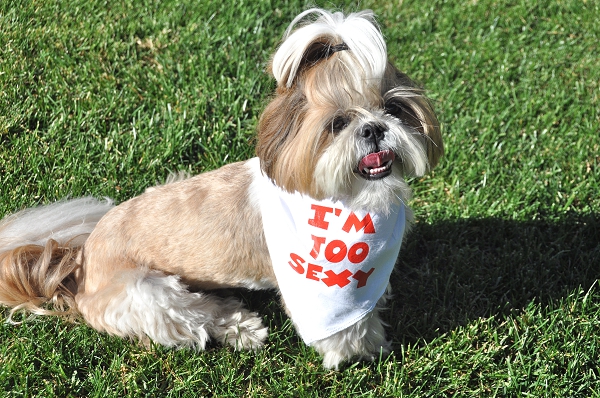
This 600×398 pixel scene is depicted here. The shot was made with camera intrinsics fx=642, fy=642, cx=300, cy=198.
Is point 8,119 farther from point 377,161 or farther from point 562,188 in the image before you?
point 562,188

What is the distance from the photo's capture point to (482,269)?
469cm

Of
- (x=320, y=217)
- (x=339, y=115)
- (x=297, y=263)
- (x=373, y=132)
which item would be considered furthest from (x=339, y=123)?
(x=297, y=263)

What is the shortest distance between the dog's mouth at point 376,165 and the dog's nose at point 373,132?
8cm

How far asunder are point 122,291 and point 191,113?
7.02 ft

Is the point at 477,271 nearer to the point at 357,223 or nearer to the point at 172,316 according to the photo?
the point at 357,223

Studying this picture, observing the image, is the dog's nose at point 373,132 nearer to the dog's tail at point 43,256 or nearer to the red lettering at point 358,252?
the red lettering at point 358,252

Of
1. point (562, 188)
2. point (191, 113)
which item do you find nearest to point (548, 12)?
point (562, 188)

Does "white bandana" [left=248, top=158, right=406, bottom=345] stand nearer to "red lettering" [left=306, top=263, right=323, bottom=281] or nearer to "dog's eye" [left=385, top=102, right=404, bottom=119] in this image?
"red lettering" [left=306, top=263, right=323, bottom=281]

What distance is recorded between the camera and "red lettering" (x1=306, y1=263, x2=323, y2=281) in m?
3.63

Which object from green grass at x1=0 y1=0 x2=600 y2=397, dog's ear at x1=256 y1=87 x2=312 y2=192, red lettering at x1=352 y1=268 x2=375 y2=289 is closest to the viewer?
dog's ear at x1=256 y1=87 x2=312 y2=192

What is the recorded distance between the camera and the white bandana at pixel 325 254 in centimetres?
348

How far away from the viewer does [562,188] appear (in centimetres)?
515

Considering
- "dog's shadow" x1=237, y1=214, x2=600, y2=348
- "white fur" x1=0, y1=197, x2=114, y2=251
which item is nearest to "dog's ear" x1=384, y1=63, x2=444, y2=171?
"dog's shadow" x1=237, y1=214, x2=600, y2=348

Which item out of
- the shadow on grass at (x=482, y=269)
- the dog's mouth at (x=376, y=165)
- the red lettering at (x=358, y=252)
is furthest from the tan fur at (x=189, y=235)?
the shadow on grass at (x=482, y=269)
